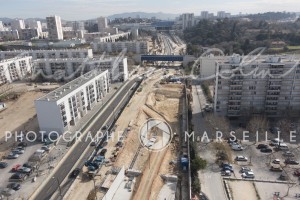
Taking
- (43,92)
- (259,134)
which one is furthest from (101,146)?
(43,92)

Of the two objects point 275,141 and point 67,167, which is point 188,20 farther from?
point 67,167

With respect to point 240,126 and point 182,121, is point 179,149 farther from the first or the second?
point 240,126

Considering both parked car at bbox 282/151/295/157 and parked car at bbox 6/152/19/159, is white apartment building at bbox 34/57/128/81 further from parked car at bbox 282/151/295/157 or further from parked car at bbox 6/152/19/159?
parked car at bbox 282/151/295/157

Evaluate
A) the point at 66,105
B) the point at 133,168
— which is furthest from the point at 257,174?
the point at 66,105

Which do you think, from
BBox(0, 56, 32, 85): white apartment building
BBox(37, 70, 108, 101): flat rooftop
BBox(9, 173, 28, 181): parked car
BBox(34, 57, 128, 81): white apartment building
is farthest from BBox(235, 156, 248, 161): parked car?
BBox(0, 56, 32, 85): white apartment building

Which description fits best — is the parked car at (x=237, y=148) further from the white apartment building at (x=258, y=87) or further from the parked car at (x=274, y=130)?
A: the white apartment building at (x=258, y=87)

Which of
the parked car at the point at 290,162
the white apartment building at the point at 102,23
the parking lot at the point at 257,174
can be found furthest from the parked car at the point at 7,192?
the white apartment building at the point at 102,23
